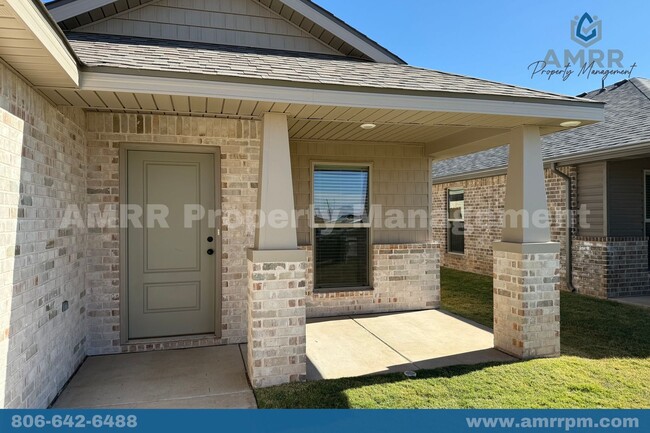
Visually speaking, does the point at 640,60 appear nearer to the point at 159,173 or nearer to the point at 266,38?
the point at 266,38

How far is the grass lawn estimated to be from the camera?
11.7ft

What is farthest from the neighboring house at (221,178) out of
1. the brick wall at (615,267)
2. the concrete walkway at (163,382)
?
the brick wall at (615,267)

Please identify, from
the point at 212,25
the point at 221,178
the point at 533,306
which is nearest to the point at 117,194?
the point at 221,178

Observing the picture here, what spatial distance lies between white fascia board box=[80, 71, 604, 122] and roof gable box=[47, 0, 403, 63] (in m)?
Result: 2.42

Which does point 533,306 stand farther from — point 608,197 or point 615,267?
point 608,197

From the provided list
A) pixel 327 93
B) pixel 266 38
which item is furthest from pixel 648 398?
pixel 266 38

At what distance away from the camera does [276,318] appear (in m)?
3.98

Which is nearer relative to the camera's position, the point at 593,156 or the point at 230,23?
the point at 230,23

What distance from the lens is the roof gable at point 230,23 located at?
5461mm

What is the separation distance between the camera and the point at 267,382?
3949 mm

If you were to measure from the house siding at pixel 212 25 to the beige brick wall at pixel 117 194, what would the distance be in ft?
5.16

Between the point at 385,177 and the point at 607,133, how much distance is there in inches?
194
